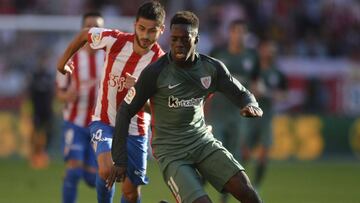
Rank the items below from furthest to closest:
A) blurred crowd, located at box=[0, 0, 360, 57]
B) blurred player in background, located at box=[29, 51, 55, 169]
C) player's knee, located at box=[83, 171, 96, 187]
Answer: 1. blurred crowd, located at box=[0, 0, 360, 57]
2. blurred player in background, located at box=[29, 51, 55, 169]
3. player's knee, located at box=[83, 171, 96, 187]

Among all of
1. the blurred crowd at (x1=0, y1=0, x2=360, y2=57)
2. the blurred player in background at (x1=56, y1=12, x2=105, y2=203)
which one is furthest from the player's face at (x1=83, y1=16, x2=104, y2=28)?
the blurred crowd at (x1=0, y1=0, x2=360, y2=57)

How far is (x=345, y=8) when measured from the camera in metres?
26.5

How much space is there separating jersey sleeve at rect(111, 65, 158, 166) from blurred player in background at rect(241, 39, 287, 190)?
6.99 meters

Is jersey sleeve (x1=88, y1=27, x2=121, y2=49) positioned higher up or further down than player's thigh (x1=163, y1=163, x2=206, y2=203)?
higher up

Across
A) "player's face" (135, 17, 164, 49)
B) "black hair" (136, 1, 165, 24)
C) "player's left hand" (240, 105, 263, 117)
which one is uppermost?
"black hair" (136, 1, 165, 24)

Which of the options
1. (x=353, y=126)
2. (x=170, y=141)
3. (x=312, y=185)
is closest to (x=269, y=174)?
(x=312, y=185)

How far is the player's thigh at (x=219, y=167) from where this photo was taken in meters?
8.39

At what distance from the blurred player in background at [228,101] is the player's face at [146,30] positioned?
15.4ft

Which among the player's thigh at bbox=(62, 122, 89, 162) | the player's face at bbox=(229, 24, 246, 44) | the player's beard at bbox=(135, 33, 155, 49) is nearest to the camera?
the player's beard at bbox=(135, 33, 155, 49)

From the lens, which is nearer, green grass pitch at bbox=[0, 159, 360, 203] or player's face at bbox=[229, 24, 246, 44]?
player's face at bbox=[229, 24, 246, 44]

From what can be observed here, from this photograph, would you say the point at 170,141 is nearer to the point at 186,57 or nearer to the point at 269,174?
the point at 186,57

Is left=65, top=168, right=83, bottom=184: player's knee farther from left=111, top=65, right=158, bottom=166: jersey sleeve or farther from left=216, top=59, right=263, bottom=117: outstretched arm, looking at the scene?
left=216, top=59, right=263, bottom=117: outstretched arm

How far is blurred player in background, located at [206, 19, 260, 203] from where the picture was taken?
1377 centimetres

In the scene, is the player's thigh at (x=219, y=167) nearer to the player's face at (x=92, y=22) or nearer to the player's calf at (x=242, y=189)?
the player's calf at (x=242, y=189)
